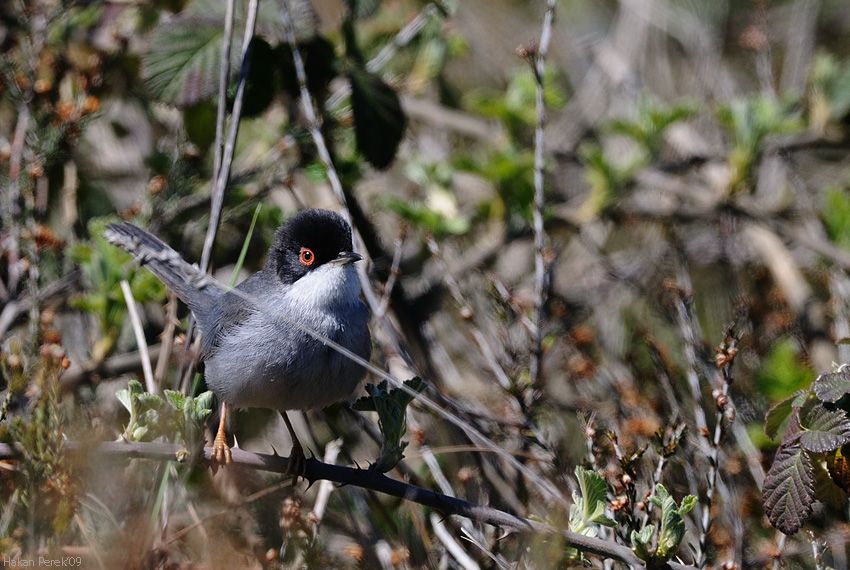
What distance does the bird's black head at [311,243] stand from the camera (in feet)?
10.0

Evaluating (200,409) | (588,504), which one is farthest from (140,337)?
(588,504)

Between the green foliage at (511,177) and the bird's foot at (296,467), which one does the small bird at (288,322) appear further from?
the green foliage at (511,177)

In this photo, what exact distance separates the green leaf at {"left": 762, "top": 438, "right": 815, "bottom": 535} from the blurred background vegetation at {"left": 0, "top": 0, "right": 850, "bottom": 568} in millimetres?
129

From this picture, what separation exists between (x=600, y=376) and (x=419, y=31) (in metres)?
1.80

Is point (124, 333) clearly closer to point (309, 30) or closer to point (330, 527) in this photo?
point (330, 527)

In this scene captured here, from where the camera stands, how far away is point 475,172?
418 centimetres

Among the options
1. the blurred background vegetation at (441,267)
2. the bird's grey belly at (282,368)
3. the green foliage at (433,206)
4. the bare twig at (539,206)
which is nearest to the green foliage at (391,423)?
the blurred background vegetation at (441,267)

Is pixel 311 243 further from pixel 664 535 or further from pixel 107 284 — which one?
pixel 664 535

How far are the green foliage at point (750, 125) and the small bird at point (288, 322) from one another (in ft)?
6.85

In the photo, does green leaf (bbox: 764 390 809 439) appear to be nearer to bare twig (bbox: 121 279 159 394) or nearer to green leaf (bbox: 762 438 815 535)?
green leaf (bbox: 762 438 815 535)

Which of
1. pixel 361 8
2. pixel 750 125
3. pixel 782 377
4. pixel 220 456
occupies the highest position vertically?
pixel 361 8

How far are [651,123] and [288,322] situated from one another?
222 centimetres

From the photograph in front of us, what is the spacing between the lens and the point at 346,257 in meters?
3.05

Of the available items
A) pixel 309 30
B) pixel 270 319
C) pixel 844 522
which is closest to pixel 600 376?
pixel 844 522
